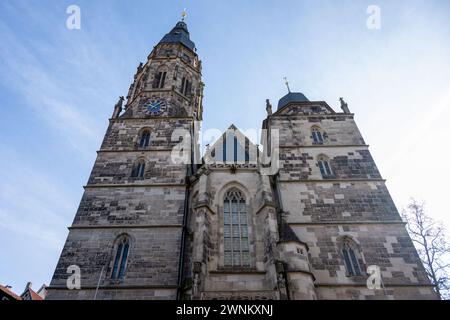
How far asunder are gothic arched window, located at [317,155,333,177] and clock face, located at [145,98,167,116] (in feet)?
31.6

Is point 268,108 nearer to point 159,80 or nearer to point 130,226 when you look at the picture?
point 159,80

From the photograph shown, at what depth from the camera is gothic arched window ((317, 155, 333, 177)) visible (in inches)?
553

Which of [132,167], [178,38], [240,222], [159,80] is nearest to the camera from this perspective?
[240,222]

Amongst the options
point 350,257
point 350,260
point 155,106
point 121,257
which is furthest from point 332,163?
point 155,106

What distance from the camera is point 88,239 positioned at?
11648mm

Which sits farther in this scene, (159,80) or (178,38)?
(178,38)

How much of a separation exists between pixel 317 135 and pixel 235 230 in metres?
7.85

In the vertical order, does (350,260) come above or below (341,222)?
below

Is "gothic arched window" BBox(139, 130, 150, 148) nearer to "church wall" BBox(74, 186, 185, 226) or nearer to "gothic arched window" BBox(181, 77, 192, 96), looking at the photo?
"church wall" BBox(74, 186, 185, 226)

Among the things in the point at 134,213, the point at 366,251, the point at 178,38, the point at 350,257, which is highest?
the point at 178,38

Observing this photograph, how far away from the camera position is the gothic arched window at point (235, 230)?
34.7 feet

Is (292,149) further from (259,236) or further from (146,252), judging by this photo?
(146,252)

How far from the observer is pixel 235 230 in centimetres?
1134
